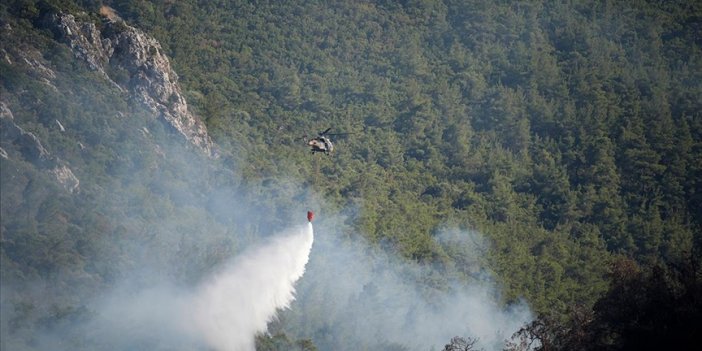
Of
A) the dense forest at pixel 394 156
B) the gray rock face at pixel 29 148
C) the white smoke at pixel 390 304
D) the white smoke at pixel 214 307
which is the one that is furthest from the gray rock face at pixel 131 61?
the white smoke at pixel 214 307

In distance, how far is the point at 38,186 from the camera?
234 ft

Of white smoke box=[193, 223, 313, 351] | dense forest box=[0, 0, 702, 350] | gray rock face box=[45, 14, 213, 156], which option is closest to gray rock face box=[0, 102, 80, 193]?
dense forest box=[0, 0, 702, 350]

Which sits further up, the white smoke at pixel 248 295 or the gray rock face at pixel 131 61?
the gray rock face at pixel 131 61

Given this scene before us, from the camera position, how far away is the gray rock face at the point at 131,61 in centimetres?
8275

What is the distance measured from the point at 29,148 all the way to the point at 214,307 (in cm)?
1935

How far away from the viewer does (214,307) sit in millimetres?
67500

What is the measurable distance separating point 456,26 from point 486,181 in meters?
35.3

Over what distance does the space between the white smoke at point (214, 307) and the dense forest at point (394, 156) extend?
1.62 m

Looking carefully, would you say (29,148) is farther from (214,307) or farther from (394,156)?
(394,156)

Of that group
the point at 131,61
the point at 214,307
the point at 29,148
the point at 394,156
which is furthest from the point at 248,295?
the point at 394,156

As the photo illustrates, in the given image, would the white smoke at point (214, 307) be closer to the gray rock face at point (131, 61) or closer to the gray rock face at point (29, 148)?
the gray rock face at point (29, 148)

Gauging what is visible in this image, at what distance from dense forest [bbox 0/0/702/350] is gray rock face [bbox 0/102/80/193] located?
48 cm

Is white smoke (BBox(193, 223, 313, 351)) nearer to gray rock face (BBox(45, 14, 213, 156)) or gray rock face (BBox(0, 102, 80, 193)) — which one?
gray rock face (BBox(0, 102, 80, 193))

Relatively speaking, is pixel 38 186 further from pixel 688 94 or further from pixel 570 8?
pixel 570 8
